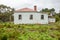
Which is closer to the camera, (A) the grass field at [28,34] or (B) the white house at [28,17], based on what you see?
(A) the grass field at [28,34]

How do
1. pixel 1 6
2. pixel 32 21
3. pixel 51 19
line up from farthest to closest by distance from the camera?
1. pixel 1 6
2. pixel 51 19
3. pixel 32 21

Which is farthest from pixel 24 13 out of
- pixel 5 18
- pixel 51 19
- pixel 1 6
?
pixel 1 6

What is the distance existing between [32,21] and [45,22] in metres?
2.63

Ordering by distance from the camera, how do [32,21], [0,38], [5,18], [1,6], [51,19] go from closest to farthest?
1. [0,38]
2. [32,21]
3. [51,19]
4. [5,18]
5. [1,6]

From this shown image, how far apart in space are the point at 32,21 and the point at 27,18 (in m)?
1.14

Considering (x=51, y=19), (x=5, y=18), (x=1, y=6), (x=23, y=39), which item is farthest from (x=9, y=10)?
(x=23, y=39)

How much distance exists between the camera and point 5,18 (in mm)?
55594

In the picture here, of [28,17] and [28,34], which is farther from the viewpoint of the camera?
[28,17]

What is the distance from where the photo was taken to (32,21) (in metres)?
38.5

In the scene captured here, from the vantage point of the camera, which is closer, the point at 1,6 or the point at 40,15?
the point at 40,15

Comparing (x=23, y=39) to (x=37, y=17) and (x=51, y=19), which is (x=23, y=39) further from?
(x=51, y=19)

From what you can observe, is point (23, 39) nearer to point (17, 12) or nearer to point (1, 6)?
point (17, 12)

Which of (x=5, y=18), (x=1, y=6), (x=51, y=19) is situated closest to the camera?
(x=51, y=19)

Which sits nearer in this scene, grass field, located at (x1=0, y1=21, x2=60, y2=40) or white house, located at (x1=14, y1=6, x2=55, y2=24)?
grass field, located at (x1=0, y1=21, x2=60, y2=40)
